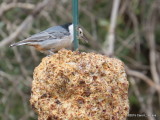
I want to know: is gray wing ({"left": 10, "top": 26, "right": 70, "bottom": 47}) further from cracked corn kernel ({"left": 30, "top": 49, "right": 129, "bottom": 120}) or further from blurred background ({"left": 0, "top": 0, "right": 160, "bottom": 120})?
blurred background ({"left": 0, "top": 0, "right": 160, "bottom": 120})

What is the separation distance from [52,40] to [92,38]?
214 centimetres

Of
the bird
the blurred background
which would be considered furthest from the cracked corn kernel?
the blurred background

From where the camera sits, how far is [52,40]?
3.22 meters

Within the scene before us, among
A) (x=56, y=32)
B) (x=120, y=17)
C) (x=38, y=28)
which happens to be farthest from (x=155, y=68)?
(x=56, y=32)

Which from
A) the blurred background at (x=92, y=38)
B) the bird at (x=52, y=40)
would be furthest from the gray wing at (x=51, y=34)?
the blurred background at (x=92, y=38)

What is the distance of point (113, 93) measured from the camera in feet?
7.87

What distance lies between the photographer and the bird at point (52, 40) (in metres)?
3.15

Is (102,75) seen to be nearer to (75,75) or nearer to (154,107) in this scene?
(75,75)

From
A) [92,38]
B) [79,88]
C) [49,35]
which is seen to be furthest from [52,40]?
[92,38]

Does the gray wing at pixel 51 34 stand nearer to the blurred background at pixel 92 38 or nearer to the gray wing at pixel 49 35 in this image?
the gray wing at pixel 49 35

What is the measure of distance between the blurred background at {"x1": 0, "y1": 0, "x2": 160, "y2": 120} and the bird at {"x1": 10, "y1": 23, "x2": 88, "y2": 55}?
162 cm

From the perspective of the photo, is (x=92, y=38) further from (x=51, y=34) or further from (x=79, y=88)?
(x=79, y=88)

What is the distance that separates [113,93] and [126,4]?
3.47 metres

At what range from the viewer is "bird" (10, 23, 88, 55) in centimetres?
315
